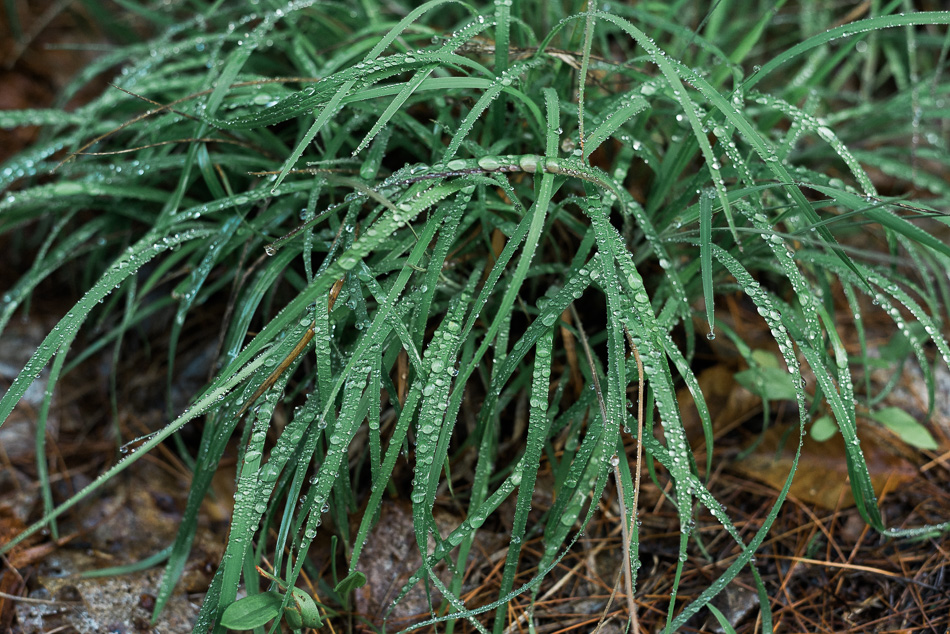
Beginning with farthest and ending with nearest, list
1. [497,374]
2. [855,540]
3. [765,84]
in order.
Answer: [765,84], [855,540], [497,374]

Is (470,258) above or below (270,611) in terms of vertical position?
above

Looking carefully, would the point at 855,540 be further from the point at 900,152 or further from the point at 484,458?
the point at 900,152

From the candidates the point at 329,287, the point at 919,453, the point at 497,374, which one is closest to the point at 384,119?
the point at 329,287

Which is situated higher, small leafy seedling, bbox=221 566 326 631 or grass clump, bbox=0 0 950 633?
grass clump, bbox=0 0 950 633

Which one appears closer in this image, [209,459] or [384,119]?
[384,119]

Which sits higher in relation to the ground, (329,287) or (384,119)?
(384,119)

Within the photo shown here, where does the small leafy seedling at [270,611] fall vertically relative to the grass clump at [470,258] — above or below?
below

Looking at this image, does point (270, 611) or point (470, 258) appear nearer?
point (270, 611)

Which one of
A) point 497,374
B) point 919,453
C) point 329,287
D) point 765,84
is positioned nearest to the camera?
point 329,287
